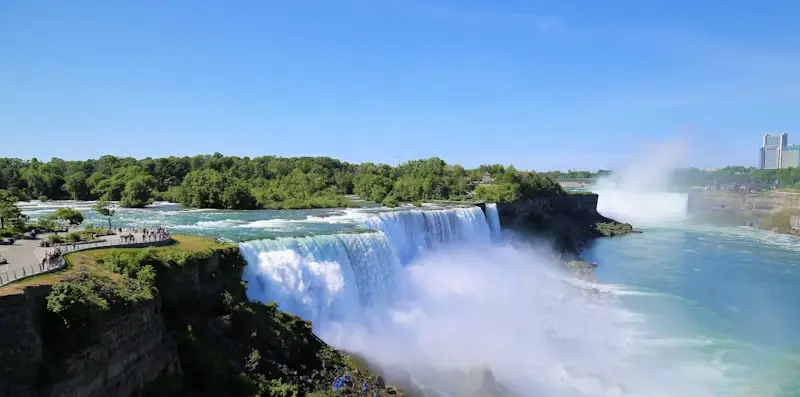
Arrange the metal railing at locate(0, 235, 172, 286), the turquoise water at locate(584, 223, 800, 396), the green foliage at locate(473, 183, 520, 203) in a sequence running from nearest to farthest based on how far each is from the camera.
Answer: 1. the metal railing at locate(0, 235, 172, 286)
2. the turquoise water at locate(584, 223, 800, 396)
3. the green foliage at locate(473, 183, 520, 203)

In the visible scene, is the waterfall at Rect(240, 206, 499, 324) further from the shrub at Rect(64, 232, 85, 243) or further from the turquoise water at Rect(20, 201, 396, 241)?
the shrub at Rect(64, 232, 85, 243)

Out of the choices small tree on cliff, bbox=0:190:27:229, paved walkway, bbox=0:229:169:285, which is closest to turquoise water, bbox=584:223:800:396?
paved walkway, bbox=0:229:169:285

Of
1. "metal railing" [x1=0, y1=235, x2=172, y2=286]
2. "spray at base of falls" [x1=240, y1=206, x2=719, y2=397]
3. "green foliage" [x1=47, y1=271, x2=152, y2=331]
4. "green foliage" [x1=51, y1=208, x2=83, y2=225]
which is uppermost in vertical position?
"green foliage" [x1=51, y1=208, x2=83, y2=225]

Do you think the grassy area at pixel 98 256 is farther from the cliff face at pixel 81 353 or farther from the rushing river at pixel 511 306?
the rushing river at pixel 511 306

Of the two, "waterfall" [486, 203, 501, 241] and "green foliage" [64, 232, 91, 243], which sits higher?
"green foliage" [64, 232, 91, 243]

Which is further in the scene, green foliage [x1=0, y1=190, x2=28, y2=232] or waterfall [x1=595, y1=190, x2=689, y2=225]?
waterfall [x1=595, y1=190, x2=689, y2=225]

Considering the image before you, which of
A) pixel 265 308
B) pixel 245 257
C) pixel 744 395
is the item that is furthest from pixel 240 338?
pixel 744 395

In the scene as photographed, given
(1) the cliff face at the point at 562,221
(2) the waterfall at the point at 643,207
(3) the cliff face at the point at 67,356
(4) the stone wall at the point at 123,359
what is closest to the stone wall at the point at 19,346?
(3) the cliff face at the point at 67,356

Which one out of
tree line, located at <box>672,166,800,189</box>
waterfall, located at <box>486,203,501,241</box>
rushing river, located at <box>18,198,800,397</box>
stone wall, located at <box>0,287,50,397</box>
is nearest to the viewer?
stone wall, located at <box>0,287,50,397</box>
